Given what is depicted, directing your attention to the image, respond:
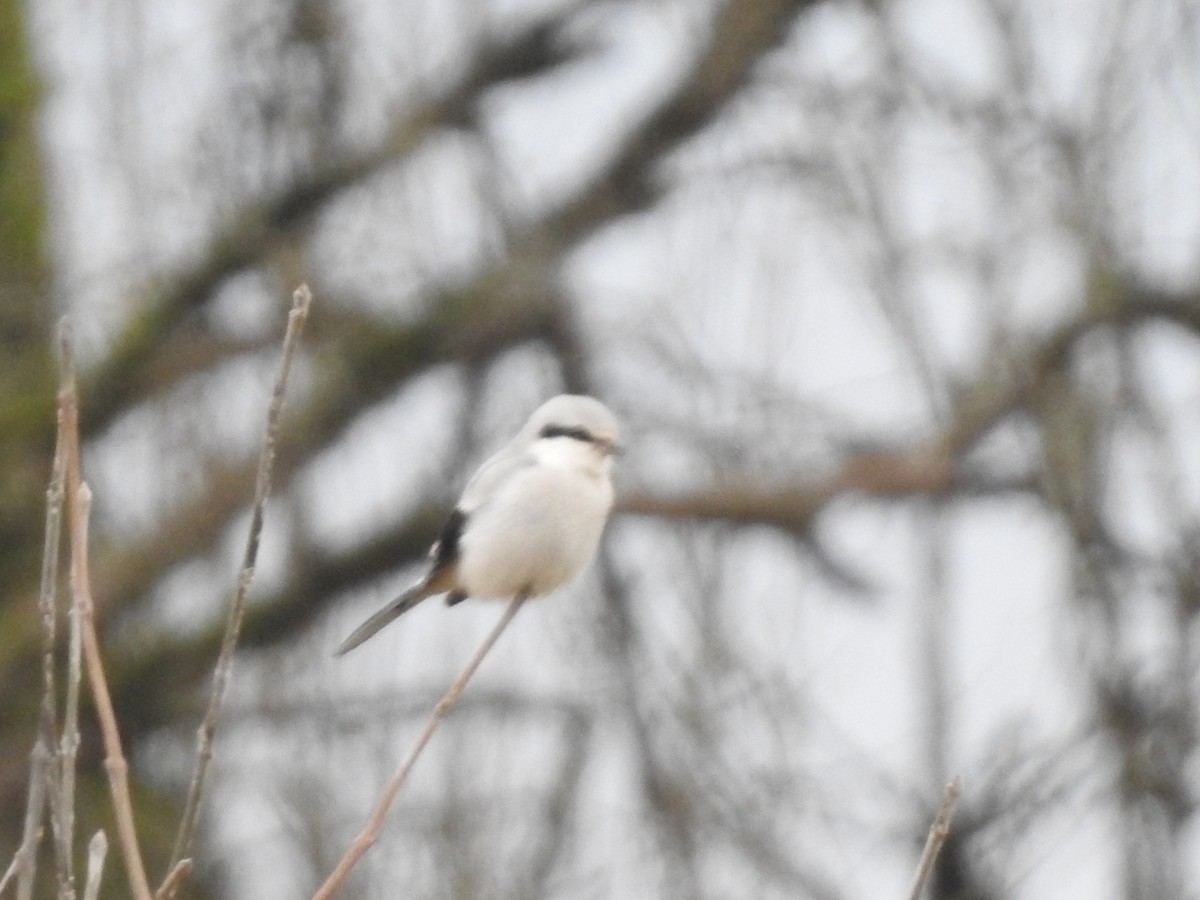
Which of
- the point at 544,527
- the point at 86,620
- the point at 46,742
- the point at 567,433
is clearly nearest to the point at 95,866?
the point at 46,742

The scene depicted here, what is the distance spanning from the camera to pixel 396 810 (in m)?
5.82

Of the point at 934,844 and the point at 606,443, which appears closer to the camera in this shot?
the point at 934,844

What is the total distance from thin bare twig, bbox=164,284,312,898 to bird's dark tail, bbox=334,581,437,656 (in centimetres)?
89

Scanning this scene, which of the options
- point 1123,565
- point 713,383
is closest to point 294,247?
point 713,383

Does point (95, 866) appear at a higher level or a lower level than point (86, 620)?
lower

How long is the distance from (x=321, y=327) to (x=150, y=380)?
0.52 m

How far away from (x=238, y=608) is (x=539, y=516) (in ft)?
3.52

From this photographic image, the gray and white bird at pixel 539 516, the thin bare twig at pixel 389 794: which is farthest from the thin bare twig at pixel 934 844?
the gray and white bird at pixel 539 516

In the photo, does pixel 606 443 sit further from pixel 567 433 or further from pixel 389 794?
pixel 389 794

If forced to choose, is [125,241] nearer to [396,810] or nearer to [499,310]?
[499,310]

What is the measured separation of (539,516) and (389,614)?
0.90ft

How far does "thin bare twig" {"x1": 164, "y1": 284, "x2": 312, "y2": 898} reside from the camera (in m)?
1.76

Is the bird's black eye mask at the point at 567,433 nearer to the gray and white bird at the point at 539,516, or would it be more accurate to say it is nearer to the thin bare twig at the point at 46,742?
the gray and white bird at the point at 539,516

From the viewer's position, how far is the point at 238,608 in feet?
5.89
